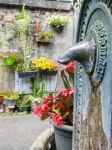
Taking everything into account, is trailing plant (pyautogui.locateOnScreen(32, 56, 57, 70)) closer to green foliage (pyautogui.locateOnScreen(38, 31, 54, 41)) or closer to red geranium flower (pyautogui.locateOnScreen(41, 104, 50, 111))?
green foliage (pyautogui.locateOnScreen(38, 31, 54, 41))

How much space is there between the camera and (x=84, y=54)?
172 centimetres

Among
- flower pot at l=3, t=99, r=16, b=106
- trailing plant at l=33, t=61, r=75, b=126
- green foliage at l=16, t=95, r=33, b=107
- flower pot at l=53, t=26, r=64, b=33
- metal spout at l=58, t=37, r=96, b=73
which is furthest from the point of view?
flower pot at l=53, t=26, r=64, b=33

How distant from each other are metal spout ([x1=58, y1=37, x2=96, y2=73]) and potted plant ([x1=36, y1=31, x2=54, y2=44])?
18.2 ft

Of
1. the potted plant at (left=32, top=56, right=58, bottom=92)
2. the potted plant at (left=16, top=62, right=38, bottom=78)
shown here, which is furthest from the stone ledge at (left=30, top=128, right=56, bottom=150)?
the potted plant at (left=32, top=56, right=58, bottom=92)

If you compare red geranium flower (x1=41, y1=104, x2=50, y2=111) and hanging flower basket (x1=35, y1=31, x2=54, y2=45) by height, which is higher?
hanging flower basket (x1=35, y1=31, x2=54, y2=45)

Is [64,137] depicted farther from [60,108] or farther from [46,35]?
[46,35]

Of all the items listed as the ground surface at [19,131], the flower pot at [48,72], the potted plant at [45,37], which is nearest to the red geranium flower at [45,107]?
the ground surface at [19,131]

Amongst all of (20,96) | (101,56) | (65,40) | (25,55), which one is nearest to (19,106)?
(20,96)

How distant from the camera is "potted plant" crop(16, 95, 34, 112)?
6859mm

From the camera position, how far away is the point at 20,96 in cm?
710

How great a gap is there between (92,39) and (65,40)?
19.4 ft

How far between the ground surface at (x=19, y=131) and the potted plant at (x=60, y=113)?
5.56 feet

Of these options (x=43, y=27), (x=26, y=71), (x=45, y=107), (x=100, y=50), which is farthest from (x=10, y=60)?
(x=100, y=50)

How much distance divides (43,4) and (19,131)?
10.3 feet
